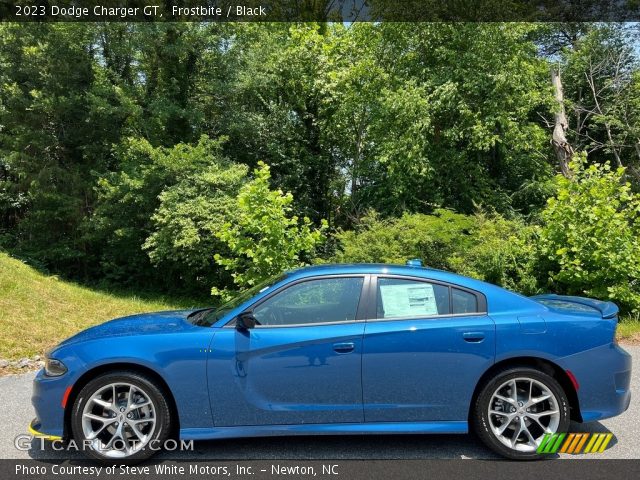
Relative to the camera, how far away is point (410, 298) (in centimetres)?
445

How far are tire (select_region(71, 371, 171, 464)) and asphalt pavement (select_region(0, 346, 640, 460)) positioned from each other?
0.24 metres

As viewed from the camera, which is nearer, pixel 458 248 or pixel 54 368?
pixel 54 368

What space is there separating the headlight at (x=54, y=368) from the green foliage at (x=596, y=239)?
8360 millimetres

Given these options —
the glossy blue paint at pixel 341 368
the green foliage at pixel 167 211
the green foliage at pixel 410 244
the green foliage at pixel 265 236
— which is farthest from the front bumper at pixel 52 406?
the green foliage at pixel 167 211

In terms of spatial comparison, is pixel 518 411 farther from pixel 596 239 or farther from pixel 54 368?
pixel 596 239

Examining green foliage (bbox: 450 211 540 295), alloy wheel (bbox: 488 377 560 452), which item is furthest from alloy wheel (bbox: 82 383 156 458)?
green foliage (bbox: 450 211 540 295)

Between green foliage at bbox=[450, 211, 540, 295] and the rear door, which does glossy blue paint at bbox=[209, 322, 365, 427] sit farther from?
green foliage at bbox=[450, 211, 540, 295]

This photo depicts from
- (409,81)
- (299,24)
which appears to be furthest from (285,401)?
(299,24)

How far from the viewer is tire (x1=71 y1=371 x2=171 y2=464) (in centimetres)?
410

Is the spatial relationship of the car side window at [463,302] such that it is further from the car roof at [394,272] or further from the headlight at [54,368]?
the headlight at [54,368]

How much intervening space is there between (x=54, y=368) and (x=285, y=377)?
1.78m

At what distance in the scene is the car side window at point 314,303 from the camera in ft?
14.4

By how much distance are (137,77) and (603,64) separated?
16160 millimetres

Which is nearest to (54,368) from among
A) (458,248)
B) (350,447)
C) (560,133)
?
(350,447)
